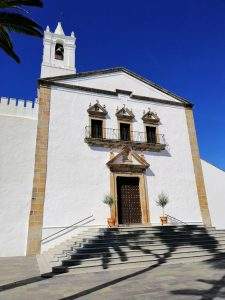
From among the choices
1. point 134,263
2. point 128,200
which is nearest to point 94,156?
point 128,200

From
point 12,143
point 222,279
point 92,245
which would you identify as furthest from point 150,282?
point 12,143

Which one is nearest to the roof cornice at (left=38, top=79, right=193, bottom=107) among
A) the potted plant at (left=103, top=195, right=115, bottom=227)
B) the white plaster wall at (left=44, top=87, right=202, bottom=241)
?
the white plaster wall at (left=44, top=87, right=202, bottom=241)

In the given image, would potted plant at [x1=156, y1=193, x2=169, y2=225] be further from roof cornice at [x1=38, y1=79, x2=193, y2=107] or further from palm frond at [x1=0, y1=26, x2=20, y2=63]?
palm frond at [x1=0, y1=26, x2=20, y2=63]

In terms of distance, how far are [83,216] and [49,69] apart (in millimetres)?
9742

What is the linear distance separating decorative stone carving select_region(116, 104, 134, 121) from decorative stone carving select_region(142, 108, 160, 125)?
0.90m

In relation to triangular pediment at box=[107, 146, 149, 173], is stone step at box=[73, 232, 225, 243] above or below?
below

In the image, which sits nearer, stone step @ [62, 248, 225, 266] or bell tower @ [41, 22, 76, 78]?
stone step @ [62, 248, 225, 266]

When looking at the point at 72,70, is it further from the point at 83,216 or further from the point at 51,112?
the point at 83,216

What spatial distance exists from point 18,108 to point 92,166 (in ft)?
16.9

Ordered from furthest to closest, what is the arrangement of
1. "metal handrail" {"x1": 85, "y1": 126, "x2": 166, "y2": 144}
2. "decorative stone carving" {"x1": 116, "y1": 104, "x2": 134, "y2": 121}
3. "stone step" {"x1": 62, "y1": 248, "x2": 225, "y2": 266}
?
"decorative stone carving" {"x1": 116, "y1": 104, "x2": 134, "y2": 121}, "metal handrail" {"x1": 85, "y1": 126, "x2": 166, "y2": 144}, "stone step" {"x1": 62, "y1": 248, "x2": 225, "y2": 266}

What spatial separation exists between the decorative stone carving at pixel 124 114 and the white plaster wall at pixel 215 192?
5628 millimetres

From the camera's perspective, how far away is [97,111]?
16.9 meters

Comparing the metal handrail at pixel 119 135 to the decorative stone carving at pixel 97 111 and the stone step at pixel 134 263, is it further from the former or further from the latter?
the stone step at pixel 134 263

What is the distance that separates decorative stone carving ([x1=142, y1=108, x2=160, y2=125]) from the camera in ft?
58.5
